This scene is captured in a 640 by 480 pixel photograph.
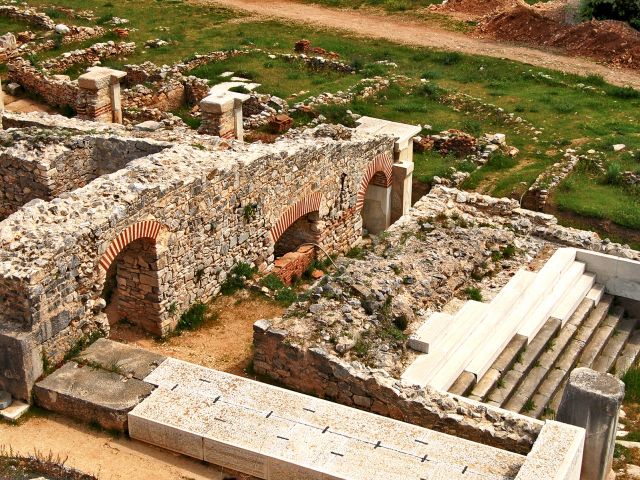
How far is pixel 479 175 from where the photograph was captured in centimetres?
1972

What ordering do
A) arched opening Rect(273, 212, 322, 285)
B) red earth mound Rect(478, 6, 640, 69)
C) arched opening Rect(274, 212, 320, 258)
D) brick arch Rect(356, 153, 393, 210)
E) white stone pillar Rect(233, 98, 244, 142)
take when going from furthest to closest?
red earth mound Rect(478, 6, 640, 69) → white stone pillar Rect(233, 98, 244, 142) → brick arch Rect(356, 153, 393, 210) → arched opening Rect(274, 212, 320, 258) → arched opening Rect(273, 212, 322, 285)

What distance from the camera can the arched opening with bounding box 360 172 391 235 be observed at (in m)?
17.7

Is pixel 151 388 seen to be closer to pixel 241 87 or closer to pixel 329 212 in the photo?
pixel 329 212

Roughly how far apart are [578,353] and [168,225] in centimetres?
588

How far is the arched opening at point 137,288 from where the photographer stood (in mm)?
12734

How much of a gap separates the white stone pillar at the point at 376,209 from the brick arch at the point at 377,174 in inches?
5.7

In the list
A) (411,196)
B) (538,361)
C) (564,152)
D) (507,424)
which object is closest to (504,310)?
(538,361)

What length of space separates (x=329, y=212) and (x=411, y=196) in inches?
126

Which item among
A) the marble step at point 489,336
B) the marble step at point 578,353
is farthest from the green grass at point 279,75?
the marble step at point 578,353

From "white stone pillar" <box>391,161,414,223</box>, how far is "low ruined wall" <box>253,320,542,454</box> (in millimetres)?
6498

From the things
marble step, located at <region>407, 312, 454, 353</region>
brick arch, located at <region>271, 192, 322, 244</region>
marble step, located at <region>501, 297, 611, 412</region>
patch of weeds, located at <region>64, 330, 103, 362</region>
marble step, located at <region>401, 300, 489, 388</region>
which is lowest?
marble step, located at <region>501, 297, 611, 412</region>

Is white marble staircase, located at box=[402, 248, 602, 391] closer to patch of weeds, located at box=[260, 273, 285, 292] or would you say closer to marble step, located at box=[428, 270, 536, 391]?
marble step, located at box=[428, 270, 536, 391]

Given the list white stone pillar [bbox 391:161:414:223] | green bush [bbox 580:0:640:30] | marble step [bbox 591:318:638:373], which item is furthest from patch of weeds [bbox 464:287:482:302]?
green bush [bbox 580:0:640:30]

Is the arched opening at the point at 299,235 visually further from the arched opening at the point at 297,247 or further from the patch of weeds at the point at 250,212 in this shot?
the patch of weeds at the point at 250,212
